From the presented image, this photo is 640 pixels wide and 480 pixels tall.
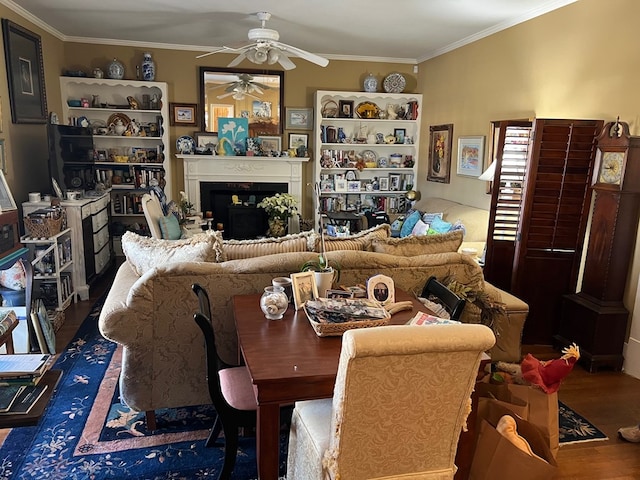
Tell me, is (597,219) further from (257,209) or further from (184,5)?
(257,209)

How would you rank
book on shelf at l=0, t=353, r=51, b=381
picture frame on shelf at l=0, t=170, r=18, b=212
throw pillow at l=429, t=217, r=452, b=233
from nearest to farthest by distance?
book on shelf at l=0, t=353, r=51, b=381, picture frame on shelf at l=0, t=170, r=18, b=212, throw pillow at l=429, t=217, r=452, b=233

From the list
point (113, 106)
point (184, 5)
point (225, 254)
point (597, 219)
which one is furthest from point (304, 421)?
point (113, 106)

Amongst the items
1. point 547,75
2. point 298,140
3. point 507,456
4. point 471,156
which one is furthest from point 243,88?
point 507,456

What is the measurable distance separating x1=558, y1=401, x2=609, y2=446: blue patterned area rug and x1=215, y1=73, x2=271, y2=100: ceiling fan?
4348 mm

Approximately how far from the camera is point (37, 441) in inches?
93.0

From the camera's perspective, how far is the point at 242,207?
6.37 m

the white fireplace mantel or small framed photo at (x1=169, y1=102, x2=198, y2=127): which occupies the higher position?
small framed photo at (x1=169, y1=102, x2=198, y2=127)

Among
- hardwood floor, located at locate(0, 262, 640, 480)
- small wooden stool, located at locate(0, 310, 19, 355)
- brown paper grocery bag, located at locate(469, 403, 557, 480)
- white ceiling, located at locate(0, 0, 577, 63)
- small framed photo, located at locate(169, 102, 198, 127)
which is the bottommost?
hardwood floor, located at locate(0, 262, 640, 480)

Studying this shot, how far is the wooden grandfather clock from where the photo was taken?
3.05 meters

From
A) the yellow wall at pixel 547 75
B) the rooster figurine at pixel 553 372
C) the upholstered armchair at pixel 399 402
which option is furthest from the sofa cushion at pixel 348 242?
the yellow wall at pixel 547 75

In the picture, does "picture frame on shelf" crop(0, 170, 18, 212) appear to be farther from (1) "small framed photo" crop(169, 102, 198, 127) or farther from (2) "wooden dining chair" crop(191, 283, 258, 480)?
(1) "small framed photo" crop(169, 102, 198, 127)

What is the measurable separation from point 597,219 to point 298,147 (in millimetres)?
4084

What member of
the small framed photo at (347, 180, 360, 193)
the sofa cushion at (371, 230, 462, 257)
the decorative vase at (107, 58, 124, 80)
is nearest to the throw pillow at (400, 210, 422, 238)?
the small framed photo at (347, 180, 360, 193)

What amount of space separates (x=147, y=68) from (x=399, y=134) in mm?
3414
